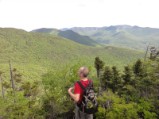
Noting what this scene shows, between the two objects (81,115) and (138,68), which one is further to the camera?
(138,68)

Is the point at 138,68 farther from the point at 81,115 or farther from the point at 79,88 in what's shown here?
the point at 79,88

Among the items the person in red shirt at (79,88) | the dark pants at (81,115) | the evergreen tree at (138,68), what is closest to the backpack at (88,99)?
the person in red shirt at (79,88)

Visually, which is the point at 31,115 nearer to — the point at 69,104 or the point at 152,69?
the point at 69,104

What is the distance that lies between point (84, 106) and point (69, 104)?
45.2 metres

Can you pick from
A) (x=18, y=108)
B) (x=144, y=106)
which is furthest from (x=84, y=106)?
(x=144, y=106)

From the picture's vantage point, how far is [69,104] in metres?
54.3

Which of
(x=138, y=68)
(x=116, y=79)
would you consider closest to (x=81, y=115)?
(x=138, y=68)

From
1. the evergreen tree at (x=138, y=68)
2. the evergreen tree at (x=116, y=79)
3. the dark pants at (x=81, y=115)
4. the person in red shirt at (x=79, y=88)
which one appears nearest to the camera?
the person in red shirt at (x=79, y=88)

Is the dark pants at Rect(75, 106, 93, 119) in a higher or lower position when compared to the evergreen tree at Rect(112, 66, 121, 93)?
higher

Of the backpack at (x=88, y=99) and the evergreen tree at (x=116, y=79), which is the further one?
the evergreen tree at (x=116, y=79)

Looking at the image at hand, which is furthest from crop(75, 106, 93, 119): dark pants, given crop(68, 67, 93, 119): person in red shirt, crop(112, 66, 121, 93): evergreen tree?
crop(112, 66, 121, 93): evergreen tree

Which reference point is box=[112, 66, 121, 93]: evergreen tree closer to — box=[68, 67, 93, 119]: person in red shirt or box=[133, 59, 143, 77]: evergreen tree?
box=[133, 59, 143, 77]: evergreen tree

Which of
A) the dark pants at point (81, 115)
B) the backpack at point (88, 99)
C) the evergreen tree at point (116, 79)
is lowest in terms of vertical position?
the evergreen tree at point (116, 79)

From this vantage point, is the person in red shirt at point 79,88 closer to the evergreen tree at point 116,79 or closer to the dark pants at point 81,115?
the dark pants at point 81,115
